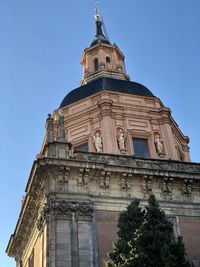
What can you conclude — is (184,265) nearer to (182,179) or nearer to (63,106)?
(182,179)

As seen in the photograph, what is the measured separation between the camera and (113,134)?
26.9m

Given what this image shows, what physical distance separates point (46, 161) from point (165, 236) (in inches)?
260

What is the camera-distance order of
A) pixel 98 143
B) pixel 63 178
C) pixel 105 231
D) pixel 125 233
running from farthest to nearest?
pixel 98 143
pixel 63 178
pixel 105 231
pixel 125 233

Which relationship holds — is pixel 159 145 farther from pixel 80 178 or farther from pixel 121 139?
pixel 80 178

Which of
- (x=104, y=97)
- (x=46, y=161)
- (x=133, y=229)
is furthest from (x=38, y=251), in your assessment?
(x=104, y=97)

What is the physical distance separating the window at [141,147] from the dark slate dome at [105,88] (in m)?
3.85

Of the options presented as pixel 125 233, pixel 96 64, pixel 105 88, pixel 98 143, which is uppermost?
pixel 96 64

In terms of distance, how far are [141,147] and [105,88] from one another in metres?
5.04

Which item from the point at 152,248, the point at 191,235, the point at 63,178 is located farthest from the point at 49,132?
the point at 152,248

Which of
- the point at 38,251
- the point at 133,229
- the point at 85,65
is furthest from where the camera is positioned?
the point at 85,65

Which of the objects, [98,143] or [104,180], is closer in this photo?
[104,180]

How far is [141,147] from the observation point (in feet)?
90.2

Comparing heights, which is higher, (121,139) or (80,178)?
(121,139)

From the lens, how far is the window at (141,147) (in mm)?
26883
